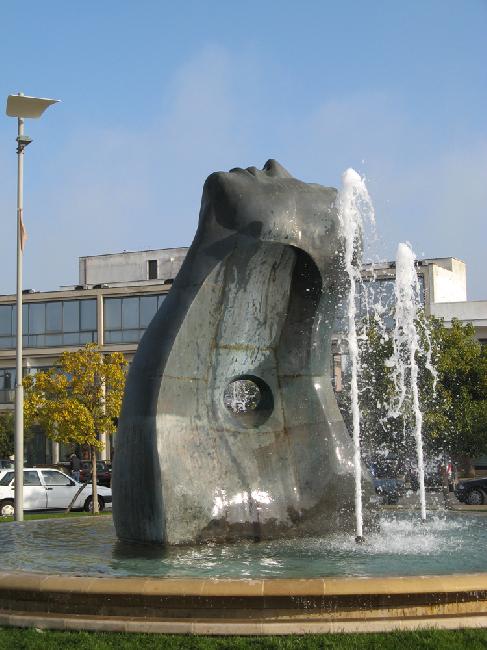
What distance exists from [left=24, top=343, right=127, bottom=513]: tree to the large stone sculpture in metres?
16.7

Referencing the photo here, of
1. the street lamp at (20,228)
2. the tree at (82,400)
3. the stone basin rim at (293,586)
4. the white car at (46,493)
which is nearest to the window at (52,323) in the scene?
the tree at (82,400)

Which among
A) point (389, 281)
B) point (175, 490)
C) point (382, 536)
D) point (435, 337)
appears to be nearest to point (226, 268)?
point (175, 490)

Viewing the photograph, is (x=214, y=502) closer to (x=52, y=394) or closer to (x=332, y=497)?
(x=332, y=497)

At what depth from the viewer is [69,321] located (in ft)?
182

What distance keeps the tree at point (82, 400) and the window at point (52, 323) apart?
24.4 metres

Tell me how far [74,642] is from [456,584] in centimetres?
253

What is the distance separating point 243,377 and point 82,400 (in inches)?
727

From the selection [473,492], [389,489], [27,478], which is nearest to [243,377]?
[389,489]

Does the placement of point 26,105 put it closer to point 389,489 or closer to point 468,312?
point 389,489

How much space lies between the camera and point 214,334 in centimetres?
1051

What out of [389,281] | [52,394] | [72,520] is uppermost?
[389,281]

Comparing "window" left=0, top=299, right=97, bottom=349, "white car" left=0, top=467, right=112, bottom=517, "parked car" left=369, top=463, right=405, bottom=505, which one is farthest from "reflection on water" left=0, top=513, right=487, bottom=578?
"window" left=0, top=299, right=97, bottom=349

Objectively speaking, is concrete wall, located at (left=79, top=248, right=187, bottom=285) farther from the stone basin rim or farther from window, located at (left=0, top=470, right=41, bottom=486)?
the stone basin rim

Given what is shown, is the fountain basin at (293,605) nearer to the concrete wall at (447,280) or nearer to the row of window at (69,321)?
the concrete wall at (447,280)
